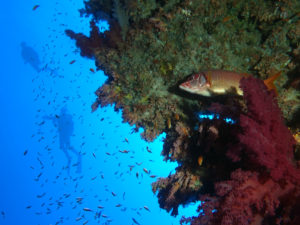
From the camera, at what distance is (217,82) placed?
147 inches

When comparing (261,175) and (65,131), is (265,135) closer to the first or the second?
(261,175)

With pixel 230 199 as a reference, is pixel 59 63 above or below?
above

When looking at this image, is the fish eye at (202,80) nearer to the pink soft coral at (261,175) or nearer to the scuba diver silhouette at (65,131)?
the pink soft coral at (261,175)

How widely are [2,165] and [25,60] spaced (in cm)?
383

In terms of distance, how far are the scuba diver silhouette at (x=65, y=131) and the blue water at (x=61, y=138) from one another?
0.03 metres

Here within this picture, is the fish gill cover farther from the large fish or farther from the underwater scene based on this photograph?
the large fish

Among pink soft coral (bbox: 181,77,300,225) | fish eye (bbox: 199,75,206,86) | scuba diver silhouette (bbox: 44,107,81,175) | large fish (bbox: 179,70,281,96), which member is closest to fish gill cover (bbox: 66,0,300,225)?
pink soft coral (bbox: 181,77,300,225)

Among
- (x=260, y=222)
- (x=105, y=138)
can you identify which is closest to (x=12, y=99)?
(x=105, y=138)

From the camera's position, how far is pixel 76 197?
6.26 metres

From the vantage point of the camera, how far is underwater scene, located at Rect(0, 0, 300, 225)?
2914mm

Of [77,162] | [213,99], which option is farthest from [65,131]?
[213,99]

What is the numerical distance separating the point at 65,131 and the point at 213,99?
453 cm

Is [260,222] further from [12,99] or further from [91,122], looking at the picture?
[12,99]

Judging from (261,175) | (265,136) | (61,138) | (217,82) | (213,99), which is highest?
(61,138)
